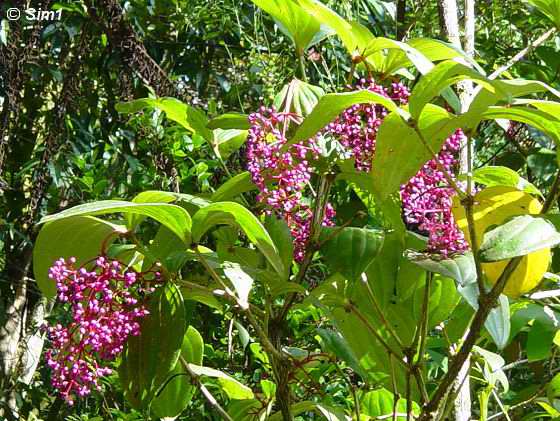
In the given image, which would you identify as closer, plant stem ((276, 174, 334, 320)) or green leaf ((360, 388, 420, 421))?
plant stem ((276, 174, 334, 320))

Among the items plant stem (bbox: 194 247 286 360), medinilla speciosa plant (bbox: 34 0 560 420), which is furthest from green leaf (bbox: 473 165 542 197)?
plant stem (bbox: 194 247 286 360)

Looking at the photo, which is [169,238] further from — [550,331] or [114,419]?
[114,419]

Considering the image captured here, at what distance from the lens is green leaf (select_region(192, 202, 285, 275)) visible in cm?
50

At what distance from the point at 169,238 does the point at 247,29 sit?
1403mm

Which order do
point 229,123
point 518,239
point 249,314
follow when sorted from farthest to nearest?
1. point 229,123
2. point 249,314
3. point 518,239

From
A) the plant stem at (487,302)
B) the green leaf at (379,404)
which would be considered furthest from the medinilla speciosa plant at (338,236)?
the green leaf at (379,404)

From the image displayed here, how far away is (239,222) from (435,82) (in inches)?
5.6

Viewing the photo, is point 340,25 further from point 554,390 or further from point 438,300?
point 554,390

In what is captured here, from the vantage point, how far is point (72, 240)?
0.58 m

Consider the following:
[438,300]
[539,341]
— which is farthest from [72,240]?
[539,341]

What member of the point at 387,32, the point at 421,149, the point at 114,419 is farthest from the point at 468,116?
the point at 387,32

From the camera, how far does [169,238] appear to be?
24.4 inches

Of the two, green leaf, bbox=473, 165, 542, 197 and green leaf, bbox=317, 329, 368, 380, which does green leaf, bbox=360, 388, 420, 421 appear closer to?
green leaf, bbox=317, 329, 368, 380

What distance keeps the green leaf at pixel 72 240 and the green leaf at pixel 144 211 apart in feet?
0.17
